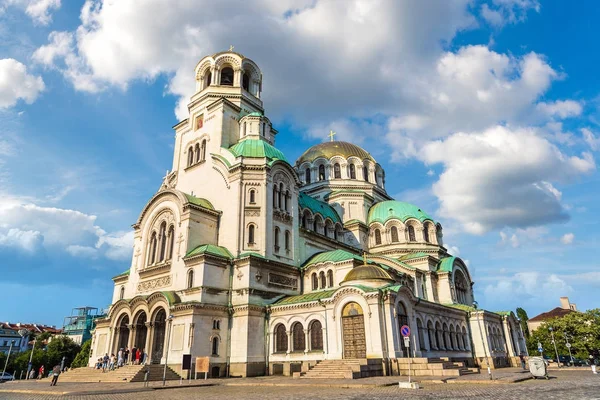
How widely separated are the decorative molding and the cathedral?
13cm

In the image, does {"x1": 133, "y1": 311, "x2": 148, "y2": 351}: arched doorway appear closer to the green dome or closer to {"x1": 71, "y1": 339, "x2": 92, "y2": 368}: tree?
the green dome

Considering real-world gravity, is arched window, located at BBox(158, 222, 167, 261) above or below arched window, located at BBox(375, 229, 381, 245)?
below

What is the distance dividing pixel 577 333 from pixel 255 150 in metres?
45.2

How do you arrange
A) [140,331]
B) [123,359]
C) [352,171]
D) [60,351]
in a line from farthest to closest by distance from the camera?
[60,351], [352,171], [140,331], [123,359]

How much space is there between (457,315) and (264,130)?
79.0 feet

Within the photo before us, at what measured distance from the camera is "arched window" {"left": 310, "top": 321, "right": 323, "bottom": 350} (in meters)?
27.2

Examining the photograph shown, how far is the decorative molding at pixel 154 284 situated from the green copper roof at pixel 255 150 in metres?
11.5

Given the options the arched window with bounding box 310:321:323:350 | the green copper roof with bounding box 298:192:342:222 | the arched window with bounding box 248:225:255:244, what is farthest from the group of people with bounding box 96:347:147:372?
the green copper roof with bounding box 298:192:342:222

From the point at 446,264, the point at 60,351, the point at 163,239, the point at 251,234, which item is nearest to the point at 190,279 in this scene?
the point at 251,234

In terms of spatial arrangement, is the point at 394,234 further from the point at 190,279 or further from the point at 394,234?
the point at 190,279

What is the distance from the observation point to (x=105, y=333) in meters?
34.2

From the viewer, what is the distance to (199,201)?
33844 millimetres

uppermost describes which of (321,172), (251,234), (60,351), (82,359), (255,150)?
(321,172)

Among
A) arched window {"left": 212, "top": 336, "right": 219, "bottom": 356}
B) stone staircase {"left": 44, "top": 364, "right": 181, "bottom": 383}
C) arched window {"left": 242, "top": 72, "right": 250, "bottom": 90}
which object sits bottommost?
stone staircase {"left": 44, "top": 364, "right": 181, "bottom": 383}
